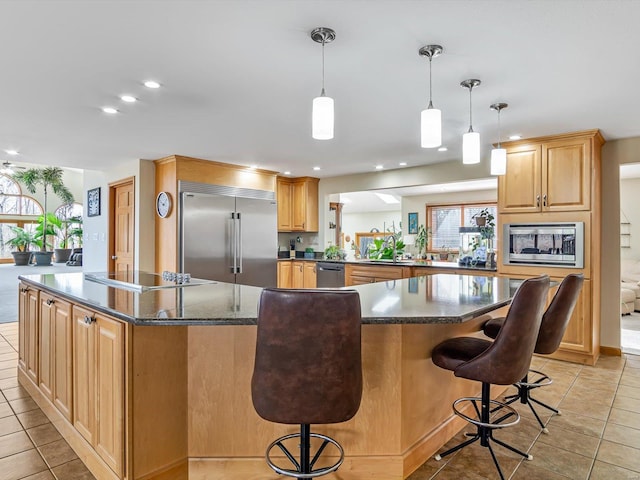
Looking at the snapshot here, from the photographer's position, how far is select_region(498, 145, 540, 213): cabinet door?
4.04m

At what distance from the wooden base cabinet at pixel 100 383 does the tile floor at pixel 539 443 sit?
0.28 metres

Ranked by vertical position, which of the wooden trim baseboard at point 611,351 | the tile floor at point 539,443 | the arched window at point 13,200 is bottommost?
the tile floor at point 539,443

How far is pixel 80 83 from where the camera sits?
2.67 m

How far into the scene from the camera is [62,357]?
233cm

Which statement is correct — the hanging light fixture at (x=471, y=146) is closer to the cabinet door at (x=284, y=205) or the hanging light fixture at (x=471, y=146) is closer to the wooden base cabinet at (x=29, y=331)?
the wooden base cabinet at (x=29, y=331)

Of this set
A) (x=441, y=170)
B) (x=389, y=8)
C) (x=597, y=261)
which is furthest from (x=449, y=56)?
(x=441, y=170)

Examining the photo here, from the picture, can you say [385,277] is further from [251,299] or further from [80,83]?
[80,83]

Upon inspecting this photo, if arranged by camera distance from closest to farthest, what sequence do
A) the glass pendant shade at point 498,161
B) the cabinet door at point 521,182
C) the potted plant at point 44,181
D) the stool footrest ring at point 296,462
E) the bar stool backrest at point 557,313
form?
the stool footrest ring at point 296,462
the bar stool backrest at point 557,313
the glass pendant shade at point 498,161
the cabinet door at point 521,182
the potted plant at point 44,181

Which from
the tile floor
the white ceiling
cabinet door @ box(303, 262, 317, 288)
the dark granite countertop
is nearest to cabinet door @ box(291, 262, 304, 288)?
cabinet door @ box(303, 262, 317, 288)

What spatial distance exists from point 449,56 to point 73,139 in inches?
149

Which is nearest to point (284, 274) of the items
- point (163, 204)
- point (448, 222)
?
point (163, 204)

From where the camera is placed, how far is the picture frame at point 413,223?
996 cm

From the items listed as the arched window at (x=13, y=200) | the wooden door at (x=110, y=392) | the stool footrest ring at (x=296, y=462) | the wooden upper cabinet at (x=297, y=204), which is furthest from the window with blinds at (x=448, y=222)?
the arched window at (x=13, y=200)

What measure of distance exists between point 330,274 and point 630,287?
460cm
